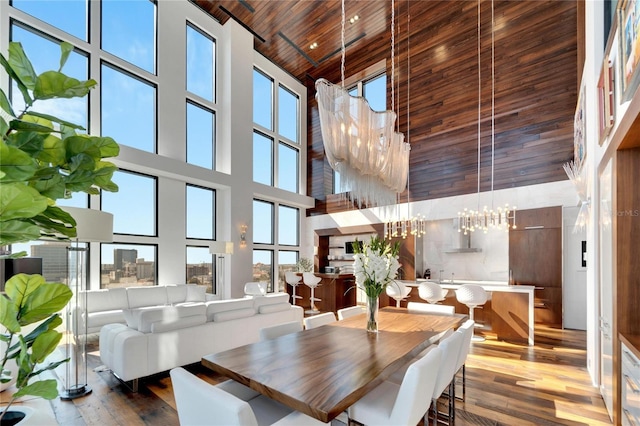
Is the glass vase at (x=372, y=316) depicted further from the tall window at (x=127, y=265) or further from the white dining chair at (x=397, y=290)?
the tall window at (x=127, y=265)

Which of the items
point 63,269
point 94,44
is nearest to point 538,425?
point 63,269

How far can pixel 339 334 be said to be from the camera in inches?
107

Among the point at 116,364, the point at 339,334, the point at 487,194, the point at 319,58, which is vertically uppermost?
the point at 319,58

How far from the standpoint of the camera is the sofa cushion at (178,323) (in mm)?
3419

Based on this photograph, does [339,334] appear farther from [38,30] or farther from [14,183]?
[38,30]

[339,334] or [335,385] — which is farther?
[339,334]

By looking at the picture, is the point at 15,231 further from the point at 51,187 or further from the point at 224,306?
the point at 224,306

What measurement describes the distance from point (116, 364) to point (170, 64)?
21.2 ft

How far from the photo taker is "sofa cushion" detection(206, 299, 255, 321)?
3.92 m

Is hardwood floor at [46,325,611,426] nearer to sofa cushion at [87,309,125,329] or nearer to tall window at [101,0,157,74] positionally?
sofa cushion at [87,309,125,329]

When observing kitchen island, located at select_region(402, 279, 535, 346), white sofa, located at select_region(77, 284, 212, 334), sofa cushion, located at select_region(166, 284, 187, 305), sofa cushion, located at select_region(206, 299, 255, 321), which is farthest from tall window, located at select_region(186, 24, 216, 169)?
kitchen island, located at select_region(402, 279, 535, 346)

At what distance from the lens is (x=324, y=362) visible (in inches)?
78.3

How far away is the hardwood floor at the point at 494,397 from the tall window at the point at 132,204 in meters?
2.85

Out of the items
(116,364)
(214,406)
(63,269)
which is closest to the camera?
(214,406)
